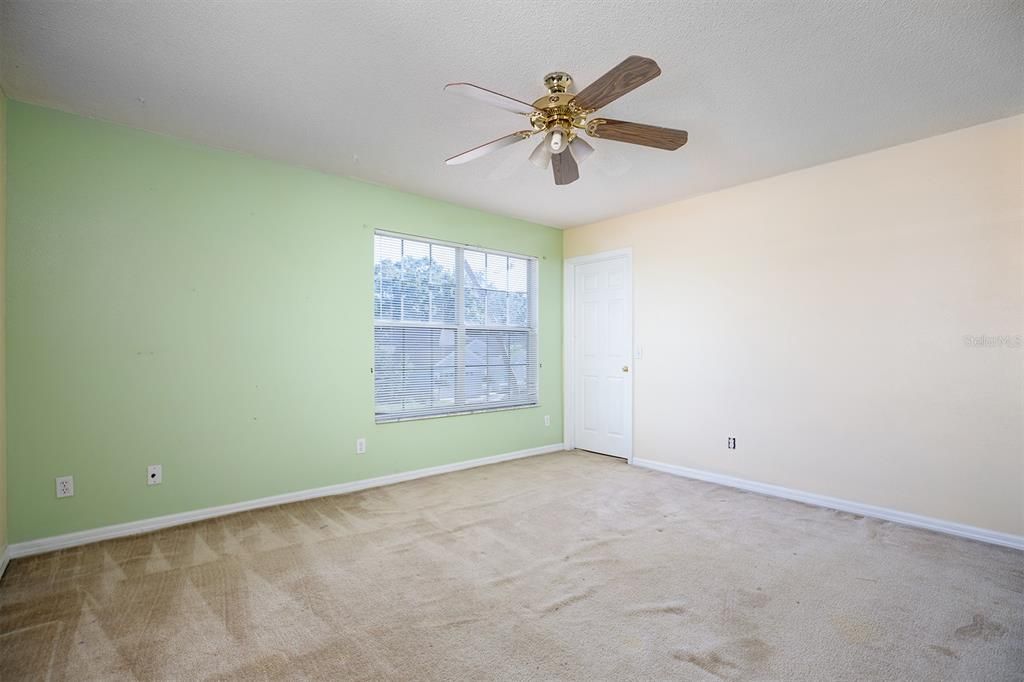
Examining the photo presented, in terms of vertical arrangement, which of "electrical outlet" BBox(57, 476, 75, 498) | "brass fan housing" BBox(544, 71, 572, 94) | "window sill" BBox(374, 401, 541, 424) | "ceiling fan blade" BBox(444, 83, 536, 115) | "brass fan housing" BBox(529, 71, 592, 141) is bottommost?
"electrical outlet" BBox(57, 476, 75, 498)

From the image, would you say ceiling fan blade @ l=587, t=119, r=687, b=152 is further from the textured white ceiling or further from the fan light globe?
the textured white ceiling

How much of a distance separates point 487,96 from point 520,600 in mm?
2212

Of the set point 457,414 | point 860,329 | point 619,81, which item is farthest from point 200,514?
point 860,329

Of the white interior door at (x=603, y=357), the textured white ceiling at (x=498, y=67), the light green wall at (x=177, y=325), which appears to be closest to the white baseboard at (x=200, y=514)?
the light green wall at (x=177, y=325)

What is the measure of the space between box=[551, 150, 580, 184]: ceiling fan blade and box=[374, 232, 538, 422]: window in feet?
5.99

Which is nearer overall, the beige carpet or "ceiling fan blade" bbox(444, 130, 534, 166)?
the beige carpet

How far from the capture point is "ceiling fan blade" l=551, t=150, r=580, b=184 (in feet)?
8.86

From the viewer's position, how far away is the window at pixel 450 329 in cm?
413

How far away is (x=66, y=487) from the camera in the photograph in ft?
8.98

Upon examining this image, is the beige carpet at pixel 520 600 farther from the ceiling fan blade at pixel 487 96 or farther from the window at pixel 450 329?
the ceiling fan blade at pixel 487 96

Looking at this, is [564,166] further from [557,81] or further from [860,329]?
[860,329]

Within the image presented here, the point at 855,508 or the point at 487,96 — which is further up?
the point at 487,96

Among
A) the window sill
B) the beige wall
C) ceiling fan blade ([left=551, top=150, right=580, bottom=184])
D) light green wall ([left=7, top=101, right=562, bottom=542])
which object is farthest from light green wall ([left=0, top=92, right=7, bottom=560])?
the beige wall

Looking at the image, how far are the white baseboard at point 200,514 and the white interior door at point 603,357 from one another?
1.27m
